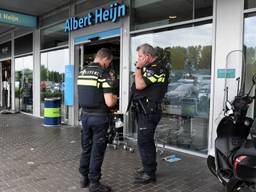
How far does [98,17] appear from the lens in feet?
25.3

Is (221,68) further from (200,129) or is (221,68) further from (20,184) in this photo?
(20,184)

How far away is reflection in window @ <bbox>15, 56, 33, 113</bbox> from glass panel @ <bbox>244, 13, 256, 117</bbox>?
899 cm

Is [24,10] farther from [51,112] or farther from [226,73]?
[226,73]

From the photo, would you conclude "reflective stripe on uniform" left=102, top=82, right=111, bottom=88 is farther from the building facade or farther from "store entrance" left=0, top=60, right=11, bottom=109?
"store entrance" left=0, top=60, right=11, bottom=109

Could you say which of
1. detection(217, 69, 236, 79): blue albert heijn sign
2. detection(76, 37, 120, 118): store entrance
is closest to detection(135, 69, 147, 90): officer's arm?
detection(217, 69, 236, 79): blue albert heijn sign

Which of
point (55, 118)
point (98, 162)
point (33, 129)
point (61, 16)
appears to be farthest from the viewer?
point (61, 16)

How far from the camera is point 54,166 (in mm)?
4918

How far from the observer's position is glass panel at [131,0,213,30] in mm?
5620

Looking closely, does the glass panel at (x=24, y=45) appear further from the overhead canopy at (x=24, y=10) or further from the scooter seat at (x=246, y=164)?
the scooter seat at (x=246, y=164)

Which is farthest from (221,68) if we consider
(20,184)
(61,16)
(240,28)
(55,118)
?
(61,16)

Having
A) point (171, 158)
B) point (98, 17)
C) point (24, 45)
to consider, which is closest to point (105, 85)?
point (171, 158)

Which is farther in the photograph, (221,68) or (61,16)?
(61,16)

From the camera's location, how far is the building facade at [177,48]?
504cm

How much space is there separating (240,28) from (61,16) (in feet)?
21.1
